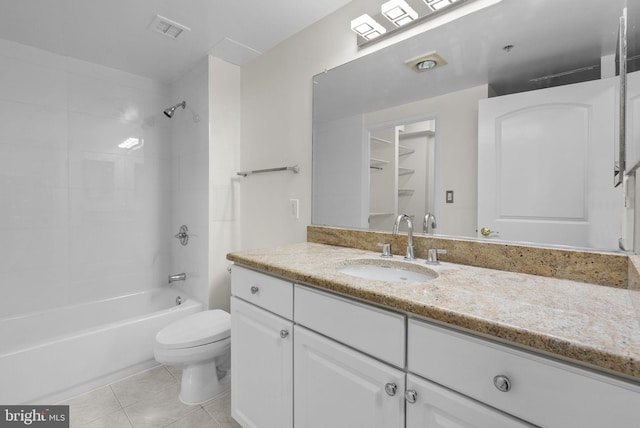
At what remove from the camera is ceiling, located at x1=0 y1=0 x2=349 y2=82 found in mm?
1610

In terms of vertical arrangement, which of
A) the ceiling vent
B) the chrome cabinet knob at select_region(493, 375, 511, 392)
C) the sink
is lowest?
the chrome cabinet knob at select_region(493, 375, 511, 392)

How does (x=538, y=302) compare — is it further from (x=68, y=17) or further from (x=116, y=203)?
(x=116, y=203)

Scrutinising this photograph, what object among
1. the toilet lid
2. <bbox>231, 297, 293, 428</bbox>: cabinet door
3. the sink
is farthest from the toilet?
the sink

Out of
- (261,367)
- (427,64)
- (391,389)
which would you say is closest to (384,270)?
(391,389)

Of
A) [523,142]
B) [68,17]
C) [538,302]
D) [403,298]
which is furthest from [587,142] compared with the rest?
[68,17]

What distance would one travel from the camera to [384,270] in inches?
50.3

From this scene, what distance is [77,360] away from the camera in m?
1.73

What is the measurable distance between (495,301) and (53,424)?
2171 mm

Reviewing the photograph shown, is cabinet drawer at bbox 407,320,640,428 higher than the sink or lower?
lower

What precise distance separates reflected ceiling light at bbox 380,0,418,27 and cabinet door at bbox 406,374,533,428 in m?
1.46

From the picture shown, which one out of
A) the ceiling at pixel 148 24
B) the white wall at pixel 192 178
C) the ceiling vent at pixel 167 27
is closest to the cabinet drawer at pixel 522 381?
the ceiling at pixel 148 24

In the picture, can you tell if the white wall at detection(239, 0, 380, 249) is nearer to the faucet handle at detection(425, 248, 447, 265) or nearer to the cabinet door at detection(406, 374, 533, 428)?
the faucet handle at detection(425, 248, 447, 265)

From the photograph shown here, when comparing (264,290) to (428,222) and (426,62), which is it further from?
(426,62)

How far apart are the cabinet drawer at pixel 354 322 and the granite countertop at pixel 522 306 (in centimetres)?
5
